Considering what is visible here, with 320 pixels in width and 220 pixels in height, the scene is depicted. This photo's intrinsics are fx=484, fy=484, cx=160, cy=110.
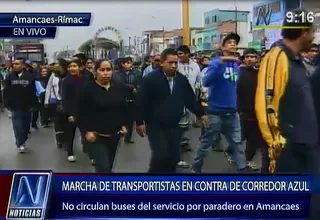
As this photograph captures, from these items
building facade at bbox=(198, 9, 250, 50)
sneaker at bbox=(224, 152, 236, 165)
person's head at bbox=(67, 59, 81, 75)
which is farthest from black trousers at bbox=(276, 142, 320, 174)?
person's head at bbox=(67, 59, 81, 75)

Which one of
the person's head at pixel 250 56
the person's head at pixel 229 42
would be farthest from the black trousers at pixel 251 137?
the person's head at pixel 229 42

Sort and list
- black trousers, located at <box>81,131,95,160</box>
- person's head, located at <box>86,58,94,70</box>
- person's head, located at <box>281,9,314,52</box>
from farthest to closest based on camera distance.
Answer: black trousers, located at <box>81,131,95,160</box> < person's head, located at <box>86,58,94,70</box> < person's head, located at <box>281,9,314,52</box>

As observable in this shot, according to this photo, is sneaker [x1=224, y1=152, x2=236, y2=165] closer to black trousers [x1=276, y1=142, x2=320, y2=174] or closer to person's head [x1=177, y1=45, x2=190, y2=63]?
black trousers [x1=276, y1=142, x2=320, y2=174]

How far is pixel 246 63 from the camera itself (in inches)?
121

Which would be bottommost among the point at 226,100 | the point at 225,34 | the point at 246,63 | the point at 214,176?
the point at 214,176

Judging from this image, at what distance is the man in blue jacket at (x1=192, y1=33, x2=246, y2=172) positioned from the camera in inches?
121

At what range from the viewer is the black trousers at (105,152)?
3.17 meters

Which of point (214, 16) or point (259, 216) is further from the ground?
point (214, 16)

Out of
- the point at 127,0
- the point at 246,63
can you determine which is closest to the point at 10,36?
the point at 127,0

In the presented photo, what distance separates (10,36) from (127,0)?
0.77 m

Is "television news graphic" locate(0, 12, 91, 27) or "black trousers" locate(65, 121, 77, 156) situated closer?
"television news graphic" locate(0, 12, 91, 27)

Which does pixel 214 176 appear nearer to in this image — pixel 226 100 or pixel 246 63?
pixel 226 100

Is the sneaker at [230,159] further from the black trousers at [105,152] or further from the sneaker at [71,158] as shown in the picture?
Answer: the sneaker at [71,158]

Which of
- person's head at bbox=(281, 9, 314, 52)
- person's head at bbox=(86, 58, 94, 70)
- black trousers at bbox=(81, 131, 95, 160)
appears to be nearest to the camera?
person's head at bbox=(281, 9, 314, 52)
